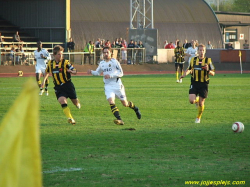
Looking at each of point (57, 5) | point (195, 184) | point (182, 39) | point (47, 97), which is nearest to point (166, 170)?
point (195, 184)

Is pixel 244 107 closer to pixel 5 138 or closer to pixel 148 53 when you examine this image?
pixel 5 138

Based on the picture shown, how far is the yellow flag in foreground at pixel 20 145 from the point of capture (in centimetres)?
152

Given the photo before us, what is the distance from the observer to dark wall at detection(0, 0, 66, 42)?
45750 millimetres

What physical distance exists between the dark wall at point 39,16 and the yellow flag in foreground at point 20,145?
4427cm

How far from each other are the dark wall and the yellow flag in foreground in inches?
1743

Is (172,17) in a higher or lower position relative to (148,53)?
higher

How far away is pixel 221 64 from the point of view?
43438mm

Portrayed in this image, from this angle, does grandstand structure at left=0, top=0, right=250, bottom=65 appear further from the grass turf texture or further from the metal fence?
the grass turf texture

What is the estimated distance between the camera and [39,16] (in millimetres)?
46719

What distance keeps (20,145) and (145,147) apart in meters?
7.22

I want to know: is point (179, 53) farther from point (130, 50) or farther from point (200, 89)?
point (200, 89)

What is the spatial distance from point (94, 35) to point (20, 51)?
1251 cm

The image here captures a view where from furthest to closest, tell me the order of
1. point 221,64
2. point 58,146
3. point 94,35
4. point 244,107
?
point 94,35 → point 221,64 → point 244,107 → point 58,146

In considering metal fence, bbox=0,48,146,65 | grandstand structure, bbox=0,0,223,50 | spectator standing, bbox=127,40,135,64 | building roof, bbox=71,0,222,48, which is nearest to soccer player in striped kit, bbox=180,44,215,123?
metal fence, bbox=0,48,146,65
